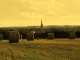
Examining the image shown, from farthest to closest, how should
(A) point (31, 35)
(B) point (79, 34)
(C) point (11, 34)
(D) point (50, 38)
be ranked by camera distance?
(B) point (79, 34) → (D) point (50, 38) → (A) point (31, 35) → (C) point (11, 34)

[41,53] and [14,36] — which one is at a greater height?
[14,36]

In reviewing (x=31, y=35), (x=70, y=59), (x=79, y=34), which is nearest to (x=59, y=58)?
(x=70, y=59)

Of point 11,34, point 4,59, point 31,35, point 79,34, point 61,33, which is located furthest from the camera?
point 61,33

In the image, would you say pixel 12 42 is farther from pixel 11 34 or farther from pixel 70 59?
pixel 70 59

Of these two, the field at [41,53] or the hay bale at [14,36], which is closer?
the field at [41,53]

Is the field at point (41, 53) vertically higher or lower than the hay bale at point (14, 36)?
lower

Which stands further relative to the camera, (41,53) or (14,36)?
(14,36)

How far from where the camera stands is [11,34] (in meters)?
33.2

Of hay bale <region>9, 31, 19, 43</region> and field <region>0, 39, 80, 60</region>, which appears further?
hay bale <region>9, 31, 19, 43</region>

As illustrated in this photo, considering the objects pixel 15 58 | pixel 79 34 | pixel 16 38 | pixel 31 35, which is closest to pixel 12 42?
pixel 16 38

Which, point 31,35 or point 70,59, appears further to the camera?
point 31,35

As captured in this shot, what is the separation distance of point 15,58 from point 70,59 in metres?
3.61

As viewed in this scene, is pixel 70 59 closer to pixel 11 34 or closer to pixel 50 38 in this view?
pixel 11 34

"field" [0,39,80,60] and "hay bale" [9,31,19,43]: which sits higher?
"hay bale" [9,31,19,43]
